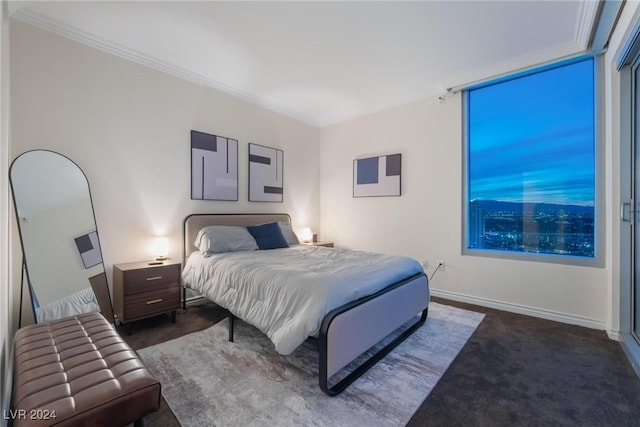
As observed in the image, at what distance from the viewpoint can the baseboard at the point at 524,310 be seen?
2.72m

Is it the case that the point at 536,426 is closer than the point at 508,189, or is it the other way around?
the point at 536,426

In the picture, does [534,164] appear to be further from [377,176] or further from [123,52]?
[123,52]

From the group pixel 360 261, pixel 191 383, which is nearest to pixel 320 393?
pixel 191 383

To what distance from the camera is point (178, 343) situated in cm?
237

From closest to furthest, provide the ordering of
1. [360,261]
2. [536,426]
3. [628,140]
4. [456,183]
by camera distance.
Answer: [536,426]
[628,140]
[360,261]
[456,183]

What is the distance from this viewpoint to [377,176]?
14.2 feet

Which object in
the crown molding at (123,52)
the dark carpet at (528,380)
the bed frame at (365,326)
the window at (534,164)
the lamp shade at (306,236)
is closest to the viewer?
the dark carpet at (528,380)

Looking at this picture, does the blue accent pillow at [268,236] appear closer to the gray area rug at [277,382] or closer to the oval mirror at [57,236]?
the gray area rug at [277,382]

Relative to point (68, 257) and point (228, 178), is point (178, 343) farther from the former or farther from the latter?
point (228, 178)

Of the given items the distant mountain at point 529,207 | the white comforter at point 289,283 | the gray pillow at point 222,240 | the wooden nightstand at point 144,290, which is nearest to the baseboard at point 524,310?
the distant mountain at point 529,207

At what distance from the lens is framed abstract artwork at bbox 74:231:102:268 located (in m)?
2.51

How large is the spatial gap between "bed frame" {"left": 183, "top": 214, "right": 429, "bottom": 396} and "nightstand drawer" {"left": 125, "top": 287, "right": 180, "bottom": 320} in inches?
31.8

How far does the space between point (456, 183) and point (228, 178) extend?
304cm

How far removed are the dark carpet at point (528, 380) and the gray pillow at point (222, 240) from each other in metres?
0.80
